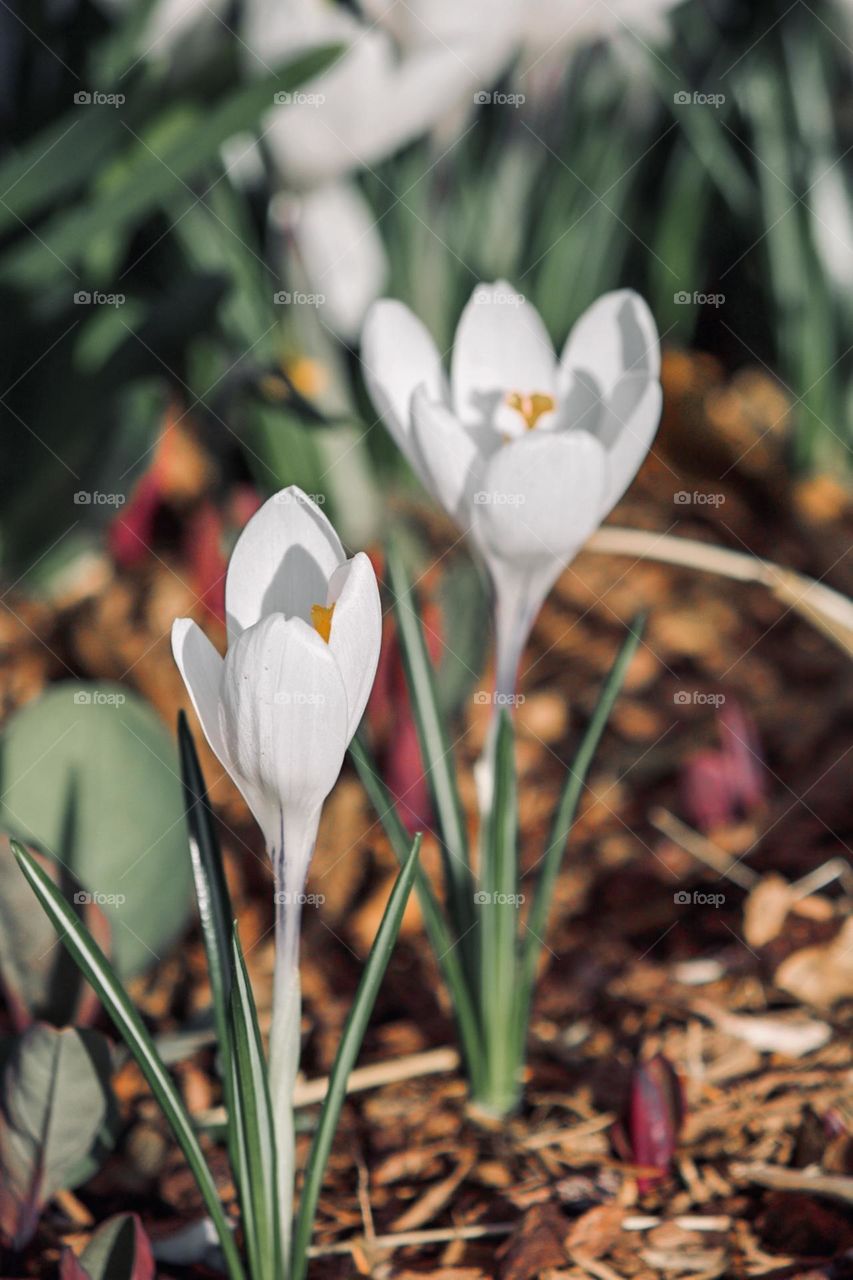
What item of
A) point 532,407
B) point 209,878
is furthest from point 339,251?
point 209,878

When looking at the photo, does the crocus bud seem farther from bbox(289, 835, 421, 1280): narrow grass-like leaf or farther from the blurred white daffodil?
the blurred white daffodil

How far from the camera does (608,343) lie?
80 cm

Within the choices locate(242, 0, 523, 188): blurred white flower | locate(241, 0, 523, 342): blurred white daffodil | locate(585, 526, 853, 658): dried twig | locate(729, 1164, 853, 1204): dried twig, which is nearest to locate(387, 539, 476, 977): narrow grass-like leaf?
locate(729, 1164, 853, 1204): dried twig

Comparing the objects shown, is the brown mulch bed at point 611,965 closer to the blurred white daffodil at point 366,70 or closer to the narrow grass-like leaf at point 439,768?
the narrow grass-like leaf at point 439,768

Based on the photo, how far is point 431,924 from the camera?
0.80 meters

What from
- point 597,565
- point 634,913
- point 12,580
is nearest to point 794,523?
point 597,565

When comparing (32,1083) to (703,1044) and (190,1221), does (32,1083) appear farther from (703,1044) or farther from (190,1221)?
(703,1044)

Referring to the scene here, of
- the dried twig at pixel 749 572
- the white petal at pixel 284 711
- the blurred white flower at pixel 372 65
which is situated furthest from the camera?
the blurred white flower at pixel 372 65

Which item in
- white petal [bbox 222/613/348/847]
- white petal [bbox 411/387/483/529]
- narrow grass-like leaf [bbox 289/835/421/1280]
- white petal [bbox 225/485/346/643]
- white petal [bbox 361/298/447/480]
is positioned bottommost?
narrow grass-like leaf [bbox 289/835/421/1280]

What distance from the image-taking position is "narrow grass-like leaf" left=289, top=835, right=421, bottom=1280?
0.60 meters

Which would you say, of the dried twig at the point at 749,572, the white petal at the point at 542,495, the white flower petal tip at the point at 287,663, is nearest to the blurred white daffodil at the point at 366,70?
the dried twig at the point at 749,572

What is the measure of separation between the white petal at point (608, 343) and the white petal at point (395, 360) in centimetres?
10

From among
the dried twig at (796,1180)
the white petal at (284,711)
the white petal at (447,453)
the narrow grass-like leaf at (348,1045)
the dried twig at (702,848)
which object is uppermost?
the white petal at (447,453)

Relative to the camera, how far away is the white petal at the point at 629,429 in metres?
0.70
